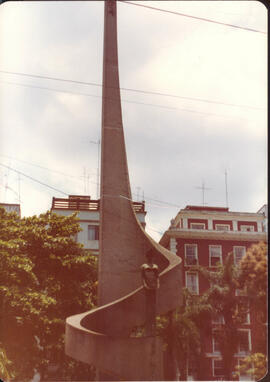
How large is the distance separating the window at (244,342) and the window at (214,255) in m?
0.97

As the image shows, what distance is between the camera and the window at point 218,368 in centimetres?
645

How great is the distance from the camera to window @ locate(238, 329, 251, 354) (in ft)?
21.6

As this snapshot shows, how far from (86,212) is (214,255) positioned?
193 centimetres

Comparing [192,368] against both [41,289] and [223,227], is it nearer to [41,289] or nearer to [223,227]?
[223,227]

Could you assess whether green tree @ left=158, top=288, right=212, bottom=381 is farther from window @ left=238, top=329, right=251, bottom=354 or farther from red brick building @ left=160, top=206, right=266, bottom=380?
window @ left=238, top=329, right=251, bottom=354

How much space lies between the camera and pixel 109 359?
6180 mm

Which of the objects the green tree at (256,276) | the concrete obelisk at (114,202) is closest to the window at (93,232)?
the concrete obelisk at (114,202)

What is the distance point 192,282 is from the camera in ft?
23.0

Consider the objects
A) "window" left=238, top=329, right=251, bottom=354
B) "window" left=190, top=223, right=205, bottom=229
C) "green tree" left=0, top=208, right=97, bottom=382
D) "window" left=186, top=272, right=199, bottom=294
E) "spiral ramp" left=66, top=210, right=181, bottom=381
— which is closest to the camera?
"spiral ramp" left=66, top=210, right=181, bottom=381

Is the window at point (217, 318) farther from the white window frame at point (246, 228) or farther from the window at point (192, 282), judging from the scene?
the white window frame at point (246, 228)

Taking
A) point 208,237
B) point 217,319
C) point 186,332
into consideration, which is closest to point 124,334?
point 186,332

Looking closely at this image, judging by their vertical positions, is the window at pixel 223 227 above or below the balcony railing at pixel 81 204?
below

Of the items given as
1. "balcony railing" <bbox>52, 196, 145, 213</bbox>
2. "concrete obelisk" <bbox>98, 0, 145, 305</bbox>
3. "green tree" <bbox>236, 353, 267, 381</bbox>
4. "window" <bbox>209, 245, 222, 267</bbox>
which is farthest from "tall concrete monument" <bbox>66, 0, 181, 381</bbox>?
"green tree" <bbox>236, 353, 267, 381</bbox>

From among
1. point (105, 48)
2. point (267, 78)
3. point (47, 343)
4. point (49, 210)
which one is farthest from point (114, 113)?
point (47, 343)
